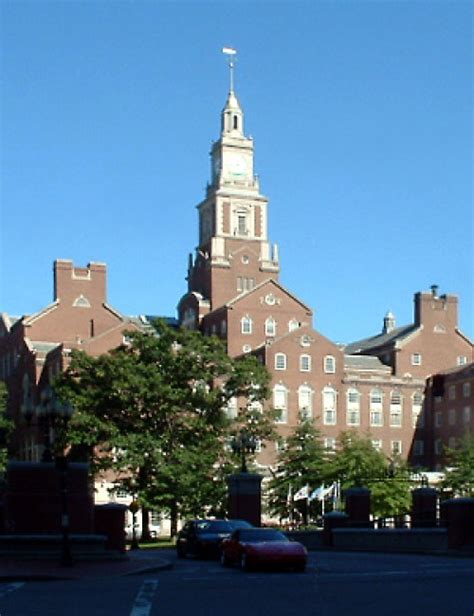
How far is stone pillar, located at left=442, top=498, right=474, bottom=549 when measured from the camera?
36.2 m

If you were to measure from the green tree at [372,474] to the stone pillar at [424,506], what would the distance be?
79.3 feet

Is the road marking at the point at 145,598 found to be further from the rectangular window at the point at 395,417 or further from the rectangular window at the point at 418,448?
the rectangular window at the point at 418,448

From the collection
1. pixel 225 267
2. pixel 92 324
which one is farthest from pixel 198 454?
pixel 225 267

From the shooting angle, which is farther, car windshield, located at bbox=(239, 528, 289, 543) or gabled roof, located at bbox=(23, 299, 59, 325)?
gabled roof, located at bbox=(23, 299, 59, 325)

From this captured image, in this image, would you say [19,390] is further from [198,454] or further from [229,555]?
[229,555]

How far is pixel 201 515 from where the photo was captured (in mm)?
67188

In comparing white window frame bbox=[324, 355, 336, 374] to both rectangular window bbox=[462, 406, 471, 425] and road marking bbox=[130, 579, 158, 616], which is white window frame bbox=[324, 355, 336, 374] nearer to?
rectangular window bbox=[462, 406, 471, 425]

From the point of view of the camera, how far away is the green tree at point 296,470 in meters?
83.5

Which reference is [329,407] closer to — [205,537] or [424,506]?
[424,506]

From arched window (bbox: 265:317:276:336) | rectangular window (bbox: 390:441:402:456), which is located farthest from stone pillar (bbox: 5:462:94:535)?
rectangular window (bbox: 390:441:402:456)

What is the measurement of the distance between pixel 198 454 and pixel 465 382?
163ft

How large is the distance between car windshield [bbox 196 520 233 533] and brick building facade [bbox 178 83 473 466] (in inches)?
2270

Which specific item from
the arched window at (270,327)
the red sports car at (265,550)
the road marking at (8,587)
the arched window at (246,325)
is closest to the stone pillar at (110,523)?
the red sports car at (265,550)

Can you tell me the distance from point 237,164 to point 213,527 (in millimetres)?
96429
